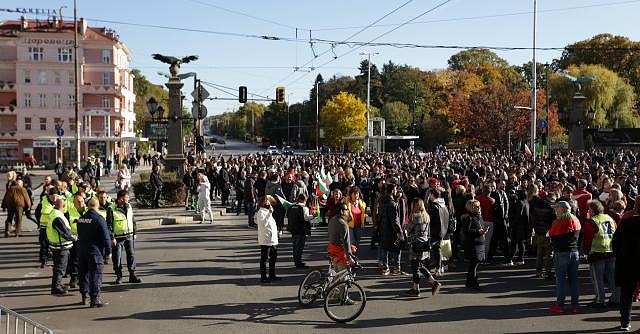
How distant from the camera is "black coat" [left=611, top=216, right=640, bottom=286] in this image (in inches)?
357

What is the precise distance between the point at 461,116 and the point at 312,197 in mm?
42995

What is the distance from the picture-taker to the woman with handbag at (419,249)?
11164 mm

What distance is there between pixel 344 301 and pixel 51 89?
64861mm

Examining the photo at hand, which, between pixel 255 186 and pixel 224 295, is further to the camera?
pixel 255 186

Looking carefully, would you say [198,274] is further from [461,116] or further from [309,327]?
[461,116]

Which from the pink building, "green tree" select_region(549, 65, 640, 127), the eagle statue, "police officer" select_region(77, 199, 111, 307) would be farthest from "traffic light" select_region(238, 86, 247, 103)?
"green tree" select_region(549, 65, 640, 127)

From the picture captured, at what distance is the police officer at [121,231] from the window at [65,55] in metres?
60.3

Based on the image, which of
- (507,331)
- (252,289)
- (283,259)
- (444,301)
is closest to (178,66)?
(283,259)

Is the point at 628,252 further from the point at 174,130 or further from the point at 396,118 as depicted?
the point at 396,118

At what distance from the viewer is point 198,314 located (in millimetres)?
10117

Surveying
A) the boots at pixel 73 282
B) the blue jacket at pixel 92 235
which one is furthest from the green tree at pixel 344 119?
the blue jacket at pixel 92 235

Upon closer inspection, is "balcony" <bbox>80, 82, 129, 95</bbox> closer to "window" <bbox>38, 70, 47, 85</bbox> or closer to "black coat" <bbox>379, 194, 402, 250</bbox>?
"window" <bbox>38, 70, 47, 85</bbox>

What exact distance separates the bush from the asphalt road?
10.1 meters

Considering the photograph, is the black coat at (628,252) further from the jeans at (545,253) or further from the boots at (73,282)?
the boots at (73,282)
